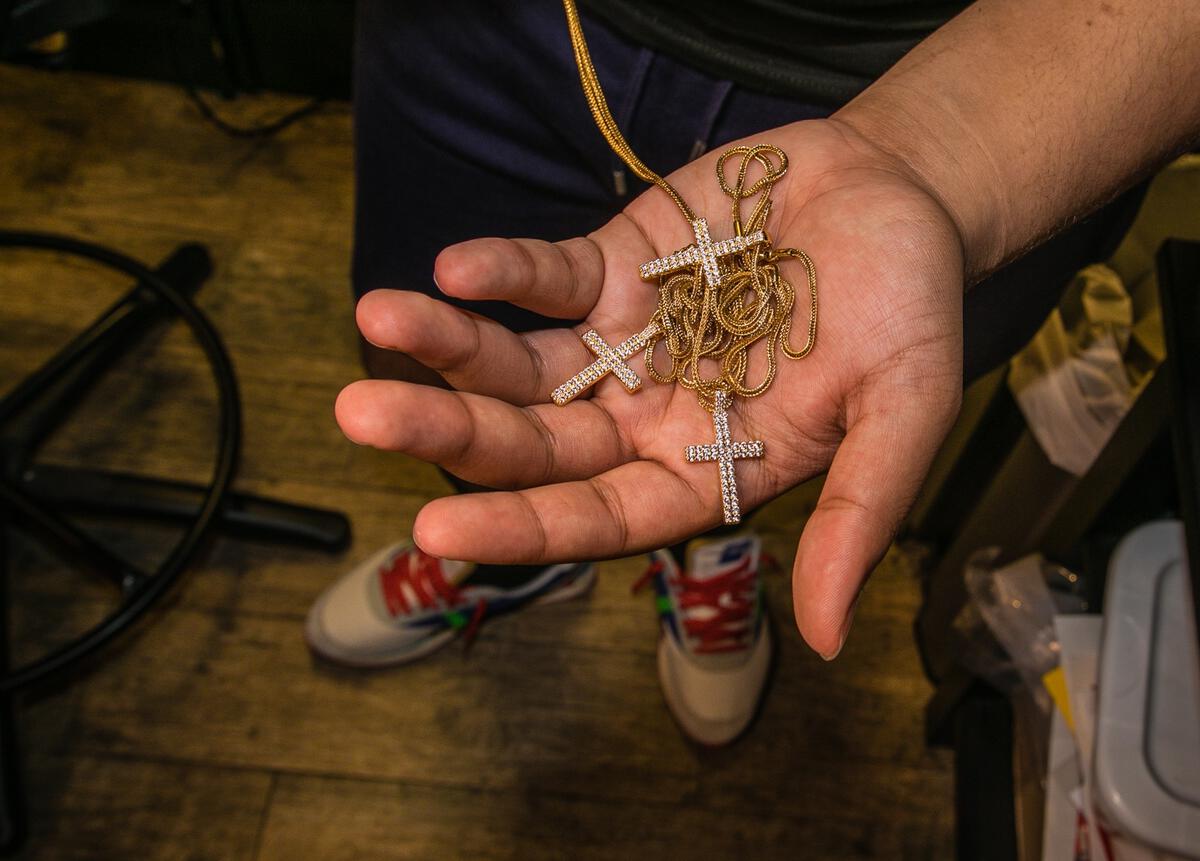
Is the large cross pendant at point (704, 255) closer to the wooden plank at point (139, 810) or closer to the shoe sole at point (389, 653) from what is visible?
the shoe sole at point (389, 653)

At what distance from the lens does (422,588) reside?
4.99 feet

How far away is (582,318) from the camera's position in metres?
0.89

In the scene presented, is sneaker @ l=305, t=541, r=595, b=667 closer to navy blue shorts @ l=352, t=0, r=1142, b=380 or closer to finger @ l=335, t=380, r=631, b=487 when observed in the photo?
navy blue shorts @ l=352, t=0, r=1142, b=380

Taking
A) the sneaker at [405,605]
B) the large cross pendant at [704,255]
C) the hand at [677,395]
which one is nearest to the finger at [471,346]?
the hand at [677,395]

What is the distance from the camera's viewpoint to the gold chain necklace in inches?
32.5

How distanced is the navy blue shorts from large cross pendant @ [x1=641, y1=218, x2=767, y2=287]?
116mm

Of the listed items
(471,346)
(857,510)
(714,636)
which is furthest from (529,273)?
(714,636)

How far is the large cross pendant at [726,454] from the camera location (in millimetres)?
792

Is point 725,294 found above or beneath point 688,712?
above

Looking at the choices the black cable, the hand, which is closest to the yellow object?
the hand

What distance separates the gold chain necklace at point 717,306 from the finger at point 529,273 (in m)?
0.04

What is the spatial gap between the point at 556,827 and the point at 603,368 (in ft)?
3.11

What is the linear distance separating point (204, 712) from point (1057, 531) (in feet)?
4.46

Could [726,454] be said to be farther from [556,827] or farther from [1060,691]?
[556,827]
